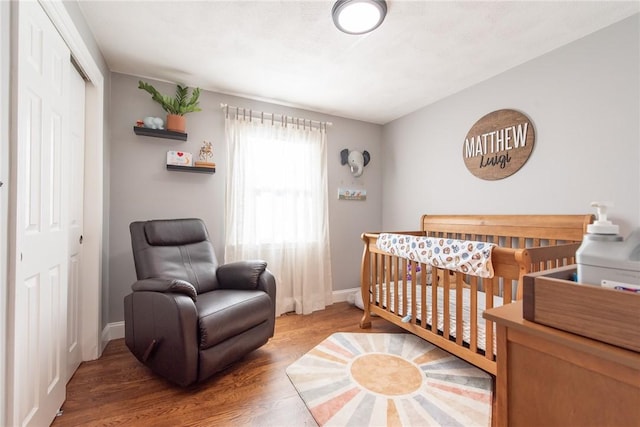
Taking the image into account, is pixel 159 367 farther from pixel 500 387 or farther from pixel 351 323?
pixel 500 387

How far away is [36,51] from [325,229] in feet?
8.09

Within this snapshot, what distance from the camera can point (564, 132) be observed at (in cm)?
196

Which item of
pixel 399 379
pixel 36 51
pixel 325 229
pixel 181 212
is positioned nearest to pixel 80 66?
pixel 36 51

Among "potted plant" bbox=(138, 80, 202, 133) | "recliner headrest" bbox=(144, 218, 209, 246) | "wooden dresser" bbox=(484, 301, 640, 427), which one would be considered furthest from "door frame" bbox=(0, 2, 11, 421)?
"wooden dresser" bbox=(484, 301, 640, 427)

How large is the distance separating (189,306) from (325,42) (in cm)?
192

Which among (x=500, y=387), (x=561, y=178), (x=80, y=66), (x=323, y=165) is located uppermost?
(x=80, y=66)

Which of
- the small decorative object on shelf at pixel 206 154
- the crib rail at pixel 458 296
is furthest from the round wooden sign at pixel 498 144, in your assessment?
the small decorative object on shelf at pixel 206 154

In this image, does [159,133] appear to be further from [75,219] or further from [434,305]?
[434,305]

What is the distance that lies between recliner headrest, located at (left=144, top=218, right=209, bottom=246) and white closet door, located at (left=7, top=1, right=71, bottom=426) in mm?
654

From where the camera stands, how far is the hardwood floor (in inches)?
55.2

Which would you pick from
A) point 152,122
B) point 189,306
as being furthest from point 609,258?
point 152,122

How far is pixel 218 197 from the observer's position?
2709 millimetres

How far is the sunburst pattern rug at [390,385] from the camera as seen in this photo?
1402 mm

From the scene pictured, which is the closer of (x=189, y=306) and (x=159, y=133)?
(x=189, y=306)
